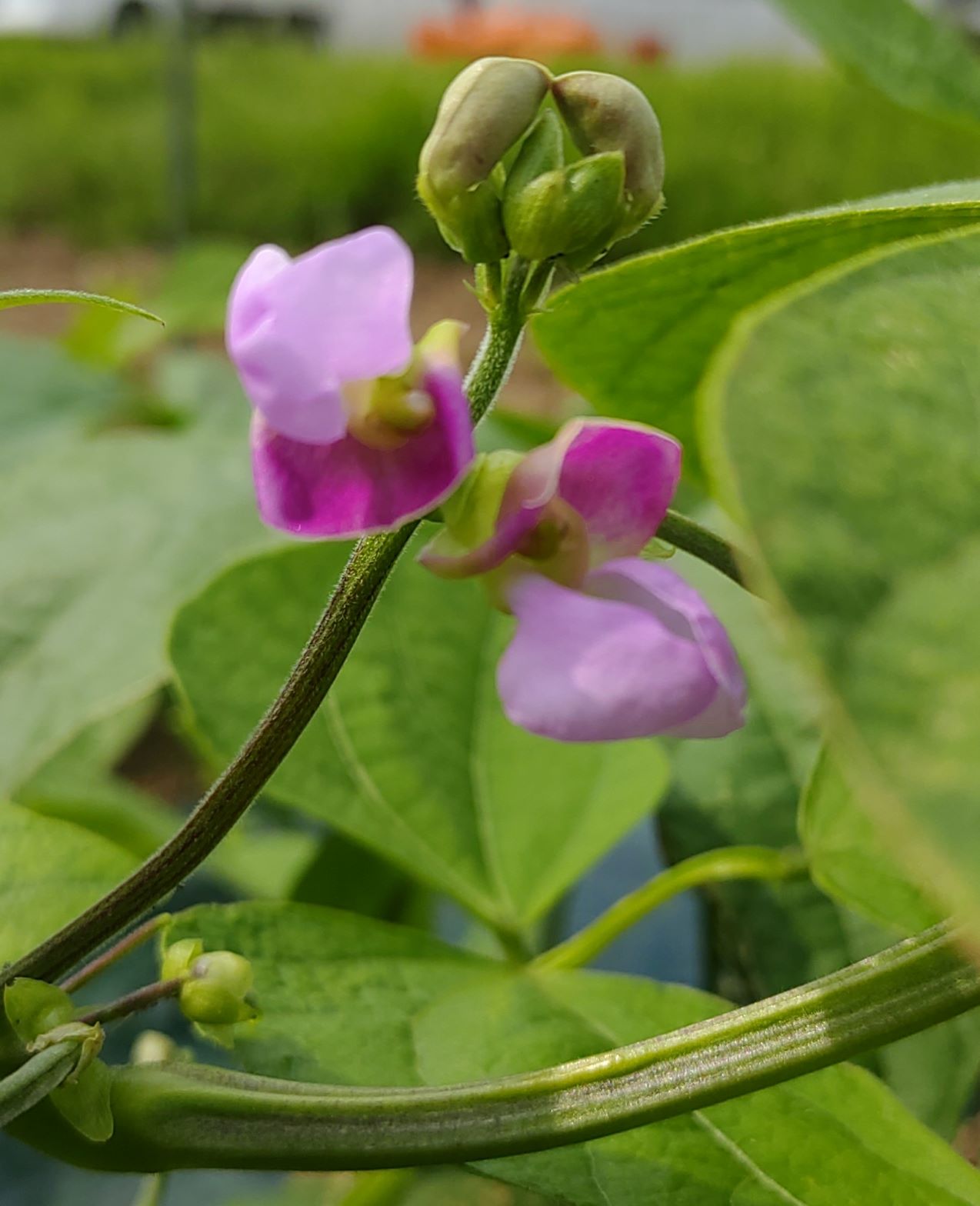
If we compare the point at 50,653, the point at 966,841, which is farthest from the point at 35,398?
the point at 966,841

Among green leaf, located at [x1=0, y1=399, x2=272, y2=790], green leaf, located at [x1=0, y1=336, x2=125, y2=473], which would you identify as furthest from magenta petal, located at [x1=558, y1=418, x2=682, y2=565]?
green leaf, located at [x1=0, y1=336, x2=125, y2=473]

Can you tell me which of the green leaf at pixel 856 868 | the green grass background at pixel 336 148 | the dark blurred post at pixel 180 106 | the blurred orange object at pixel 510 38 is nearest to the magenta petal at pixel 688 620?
the green leaf at pixel 856 868

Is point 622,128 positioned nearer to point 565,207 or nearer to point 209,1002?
point 565,207

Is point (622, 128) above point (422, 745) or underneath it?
above

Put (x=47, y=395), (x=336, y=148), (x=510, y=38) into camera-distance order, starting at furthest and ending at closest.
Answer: (x=336, y=148) < (x=510, y=38) < (x=47, y=395)

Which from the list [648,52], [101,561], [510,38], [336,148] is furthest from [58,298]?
[648,52]
